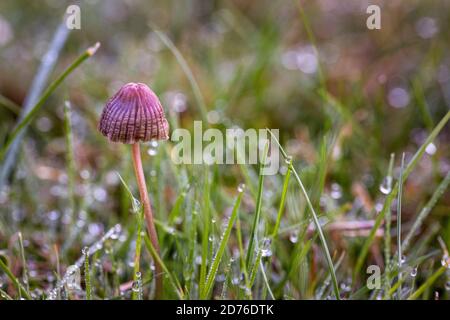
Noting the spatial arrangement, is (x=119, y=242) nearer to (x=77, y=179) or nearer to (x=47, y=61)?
(x=77, y=179)

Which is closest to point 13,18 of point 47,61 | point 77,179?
point 47,61

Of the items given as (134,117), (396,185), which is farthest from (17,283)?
(396,185)

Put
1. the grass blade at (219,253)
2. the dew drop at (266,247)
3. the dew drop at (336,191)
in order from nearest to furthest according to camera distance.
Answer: the grass blade at (219,253), the dew drop at (266,247), the dew drop at (336,191)

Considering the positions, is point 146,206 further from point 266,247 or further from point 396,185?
point 396,185

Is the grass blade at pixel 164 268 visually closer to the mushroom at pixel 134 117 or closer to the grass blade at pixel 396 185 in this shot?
the mushroom at pixel 134 117

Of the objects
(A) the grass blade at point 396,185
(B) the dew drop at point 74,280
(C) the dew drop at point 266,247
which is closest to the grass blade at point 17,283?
(B) the dew drop at point 74,280

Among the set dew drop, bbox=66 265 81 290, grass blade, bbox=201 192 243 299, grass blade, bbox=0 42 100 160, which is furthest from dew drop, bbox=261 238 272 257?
grass blade, bbox=0 42 100 160

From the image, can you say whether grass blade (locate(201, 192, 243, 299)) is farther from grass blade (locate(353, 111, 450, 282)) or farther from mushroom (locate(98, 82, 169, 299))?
grass blade (locate(353, 111, 450, 282))
